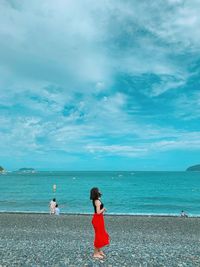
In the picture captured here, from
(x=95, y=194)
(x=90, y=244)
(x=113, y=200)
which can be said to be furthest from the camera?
(x=113, y=200)

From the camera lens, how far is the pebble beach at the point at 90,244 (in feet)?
41.2

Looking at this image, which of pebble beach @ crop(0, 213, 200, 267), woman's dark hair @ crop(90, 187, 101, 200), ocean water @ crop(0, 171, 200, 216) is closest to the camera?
woman's dark hair @ crop(90, 187, 101, 200)

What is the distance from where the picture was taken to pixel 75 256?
527 inches

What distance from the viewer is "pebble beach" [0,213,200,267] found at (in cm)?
1256

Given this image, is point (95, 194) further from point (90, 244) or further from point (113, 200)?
point (113, 200)

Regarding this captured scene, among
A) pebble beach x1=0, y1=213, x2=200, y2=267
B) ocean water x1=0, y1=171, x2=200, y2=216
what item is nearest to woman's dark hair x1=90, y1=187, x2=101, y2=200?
pebble beach x1=0, y1=213, x2=200, y2=267

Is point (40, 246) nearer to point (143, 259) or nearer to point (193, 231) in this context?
point (143, 259)

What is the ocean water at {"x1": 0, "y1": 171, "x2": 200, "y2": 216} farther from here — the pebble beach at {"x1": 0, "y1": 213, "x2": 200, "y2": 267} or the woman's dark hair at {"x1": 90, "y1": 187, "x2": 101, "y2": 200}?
the woman's dark hair at {"x1": 90, "y1": 187, "x2": 101, "y2": 200}

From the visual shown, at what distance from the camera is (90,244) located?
674 inches

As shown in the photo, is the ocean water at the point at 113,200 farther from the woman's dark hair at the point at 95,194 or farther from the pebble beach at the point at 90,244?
the woman's dark hair at the point at 95,194

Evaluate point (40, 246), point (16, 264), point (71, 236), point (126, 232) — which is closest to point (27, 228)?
point (71, 236)

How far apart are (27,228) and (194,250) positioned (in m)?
12.5

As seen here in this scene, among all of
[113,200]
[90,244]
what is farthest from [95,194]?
[113,200]

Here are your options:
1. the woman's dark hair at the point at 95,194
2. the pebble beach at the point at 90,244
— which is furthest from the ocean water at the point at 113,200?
the woman's dark hair at the point at 95,194
